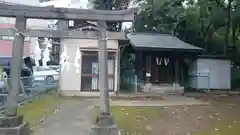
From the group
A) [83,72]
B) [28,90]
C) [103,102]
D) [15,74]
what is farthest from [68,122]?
[83,72]

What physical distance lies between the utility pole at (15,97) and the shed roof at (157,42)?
40.3ft

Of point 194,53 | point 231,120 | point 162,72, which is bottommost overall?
point 231,120

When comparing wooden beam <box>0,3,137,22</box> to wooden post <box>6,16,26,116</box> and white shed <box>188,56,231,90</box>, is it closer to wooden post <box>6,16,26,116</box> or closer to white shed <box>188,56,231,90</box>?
wooden post <box>6,16,26,116</box>

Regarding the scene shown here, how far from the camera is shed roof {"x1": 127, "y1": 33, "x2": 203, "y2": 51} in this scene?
19.9 m

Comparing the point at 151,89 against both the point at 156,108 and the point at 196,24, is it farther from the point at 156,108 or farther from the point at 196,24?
the point at 196,24

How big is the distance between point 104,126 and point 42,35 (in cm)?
295

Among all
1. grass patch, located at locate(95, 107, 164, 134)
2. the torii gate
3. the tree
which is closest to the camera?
the torii gate

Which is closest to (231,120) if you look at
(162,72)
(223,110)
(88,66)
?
(223,110)

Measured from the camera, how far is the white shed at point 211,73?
2173 centimetres

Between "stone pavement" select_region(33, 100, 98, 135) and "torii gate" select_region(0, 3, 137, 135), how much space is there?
0.96m

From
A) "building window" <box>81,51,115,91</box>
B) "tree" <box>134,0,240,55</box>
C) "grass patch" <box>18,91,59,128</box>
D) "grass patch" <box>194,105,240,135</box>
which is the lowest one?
"grass patch" <box>194,105,240,135</box>

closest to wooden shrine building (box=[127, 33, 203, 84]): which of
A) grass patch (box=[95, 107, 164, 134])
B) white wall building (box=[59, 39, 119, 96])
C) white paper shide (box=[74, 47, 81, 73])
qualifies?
white wall building (box=[59, 39, 119, 96])

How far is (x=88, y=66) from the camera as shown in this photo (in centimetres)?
1734

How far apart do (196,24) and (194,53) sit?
5.44 metres
